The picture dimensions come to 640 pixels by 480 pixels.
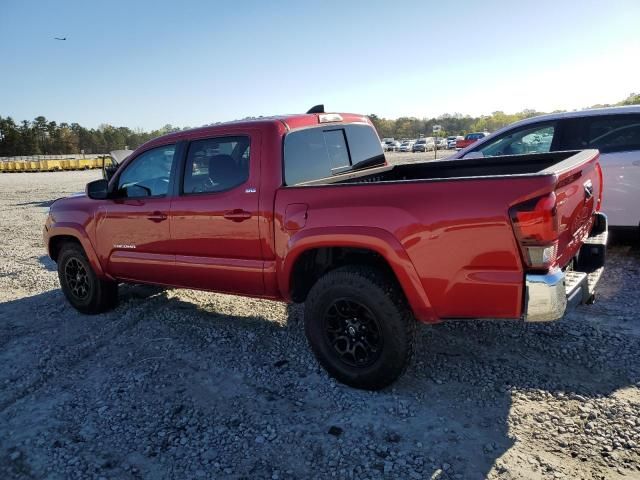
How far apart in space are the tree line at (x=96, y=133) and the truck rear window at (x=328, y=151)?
67.9m

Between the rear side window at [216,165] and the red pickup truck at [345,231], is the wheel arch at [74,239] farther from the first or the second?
the rear side window at [216,165]

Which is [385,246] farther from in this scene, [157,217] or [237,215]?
[157,217]

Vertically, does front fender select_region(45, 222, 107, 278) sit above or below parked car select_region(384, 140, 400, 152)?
below

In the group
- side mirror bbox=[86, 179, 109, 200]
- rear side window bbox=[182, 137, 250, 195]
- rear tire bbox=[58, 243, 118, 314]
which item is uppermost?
rear side window bbox=[182, 137, 250, 195]

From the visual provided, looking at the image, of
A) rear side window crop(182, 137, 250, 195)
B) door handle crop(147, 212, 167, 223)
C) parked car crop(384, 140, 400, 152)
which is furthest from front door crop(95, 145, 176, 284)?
parked car crop(384, 140, 400, 152)

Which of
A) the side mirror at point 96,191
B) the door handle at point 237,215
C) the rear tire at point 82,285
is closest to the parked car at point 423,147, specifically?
the rear tire at point 82,285

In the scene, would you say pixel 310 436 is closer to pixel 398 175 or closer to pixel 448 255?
pixel 448 255

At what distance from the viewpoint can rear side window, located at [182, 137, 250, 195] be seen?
3822mm

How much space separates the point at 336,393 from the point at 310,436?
498mm

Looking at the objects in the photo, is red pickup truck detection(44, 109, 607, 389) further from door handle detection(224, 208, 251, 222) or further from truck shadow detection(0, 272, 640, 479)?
truck shadow detection(0, 272, 640, 479)

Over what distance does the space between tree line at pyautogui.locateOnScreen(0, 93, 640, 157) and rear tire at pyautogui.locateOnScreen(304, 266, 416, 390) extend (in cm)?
6943

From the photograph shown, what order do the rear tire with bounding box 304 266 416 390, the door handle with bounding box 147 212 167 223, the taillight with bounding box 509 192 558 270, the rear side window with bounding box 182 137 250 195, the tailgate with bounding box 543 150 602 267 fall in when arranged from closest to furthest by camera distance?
the taillight with bounding box 509 192 558 270 → the tailgate with bounding box 543 150 602 267 → the rear tire with bounding box 304 266 416 390 → the rear side window with bounding box 182 137 250 195 → the door handle with bounding box 147 212 167 223

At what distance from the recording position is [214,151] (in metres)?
4.06

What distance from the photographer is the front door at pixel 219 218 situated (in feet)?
12.2
